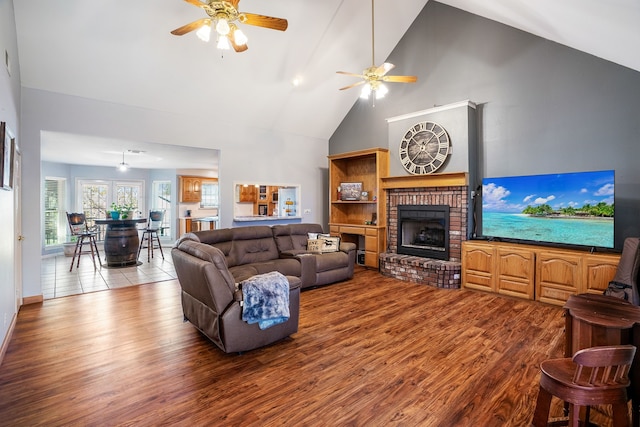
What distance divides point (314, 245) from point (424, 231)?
2.09 metres

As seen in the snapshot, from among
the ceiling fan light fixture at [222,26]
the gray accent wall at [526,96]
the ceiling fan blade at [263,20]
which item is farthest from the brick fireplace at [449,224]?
the ceiling fan light fixture at [222,26]

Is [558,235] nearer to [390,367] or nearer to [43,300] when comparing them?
[390,367]

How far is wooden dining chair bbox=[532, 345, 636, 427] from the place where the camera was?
60.3 inches

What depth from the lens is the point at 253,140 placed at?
6.55 meters

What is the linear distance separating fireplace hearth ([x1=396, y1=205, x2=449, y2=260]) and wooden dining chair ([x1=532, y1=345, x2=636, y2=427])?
3862mm

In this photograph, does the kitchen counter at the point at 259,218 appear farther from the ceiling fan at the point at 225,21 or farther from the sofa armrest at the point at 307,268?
the ceiling fan at the point at 225,21

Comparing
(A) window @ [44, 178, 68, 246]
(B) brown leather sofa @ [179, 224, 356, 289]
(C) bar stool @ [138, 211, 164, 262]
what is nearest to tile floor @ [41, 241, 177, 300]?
(C) bar stool @ [138, 211, 164, 262]

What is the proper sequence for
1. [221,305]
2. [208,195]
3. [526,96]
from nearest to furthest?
1. [221,305]
2. [526,96]
3. [208,195]

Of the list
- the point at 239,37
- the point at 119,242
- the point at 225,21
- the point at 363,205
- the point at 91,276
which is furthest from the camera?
the point at 363,205

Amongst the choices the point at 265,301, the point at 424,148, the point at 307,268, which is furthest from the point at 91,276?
the point at 424,148

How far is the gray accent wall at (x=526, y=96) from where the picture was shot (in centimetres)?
410

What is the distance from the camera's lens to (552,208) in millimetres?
4320

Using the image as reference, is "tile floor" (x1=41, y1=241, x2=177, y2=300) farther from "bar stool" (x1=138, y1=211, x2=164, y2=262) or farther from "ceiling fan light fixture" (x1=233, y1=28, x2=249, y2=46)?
"ceiling fan light fixture" (x1=233, y1=28, x2=249, y2=46)

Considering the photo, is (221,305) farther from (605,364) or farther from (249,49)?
(249,49)
